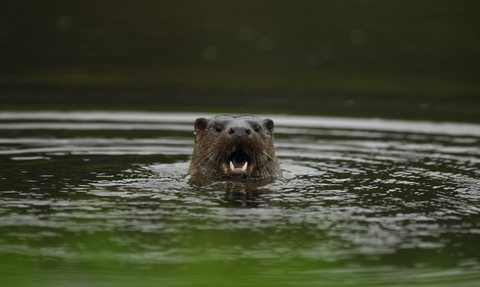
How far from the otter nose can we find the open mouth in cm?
42

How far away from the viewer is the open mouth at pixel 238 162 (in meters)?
8.14

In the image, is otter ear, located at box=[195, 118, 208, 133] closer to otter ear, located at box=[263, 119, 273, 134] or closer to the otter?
the otter

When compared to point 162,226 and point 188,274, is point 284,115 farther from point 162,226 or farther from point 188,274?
point 188,274

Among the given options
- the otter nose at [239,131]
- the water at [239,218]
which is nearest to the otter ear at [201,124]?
the water at [239,218]

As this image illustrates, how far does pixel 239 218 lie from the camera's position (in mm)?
5891

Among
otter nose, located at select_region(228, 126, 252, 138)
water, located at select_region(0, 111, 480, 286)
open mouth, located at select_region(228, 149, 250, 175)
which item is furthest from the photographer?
open mouth, located at select_region(228, 149, 250, 175)

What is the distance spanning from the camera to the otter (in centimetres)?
780

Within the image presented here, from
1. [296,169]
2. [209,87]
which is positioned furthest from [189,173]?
[209,87]

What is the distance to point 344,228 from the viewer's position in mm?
5629

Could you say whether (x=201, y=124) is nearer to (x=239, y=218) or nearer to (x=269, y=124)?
(x=269, y=124)

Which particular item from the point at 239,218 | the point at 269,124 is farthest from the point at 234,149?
the point at 239,218

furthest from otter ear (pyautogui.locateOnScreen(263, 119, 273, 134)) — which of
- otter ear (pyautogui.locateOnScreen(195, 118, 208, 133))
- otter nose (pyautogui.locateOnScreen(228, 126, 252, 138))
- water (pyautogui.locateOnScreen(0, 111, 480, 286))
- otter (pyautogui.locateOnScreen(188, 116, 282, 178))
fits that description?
otter nose (pyautogui.locateOnScreen(228, 126, 252, 138))

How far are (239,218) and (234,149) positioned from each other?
208 cm

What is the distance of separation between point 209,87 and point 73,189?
9.48 meters
